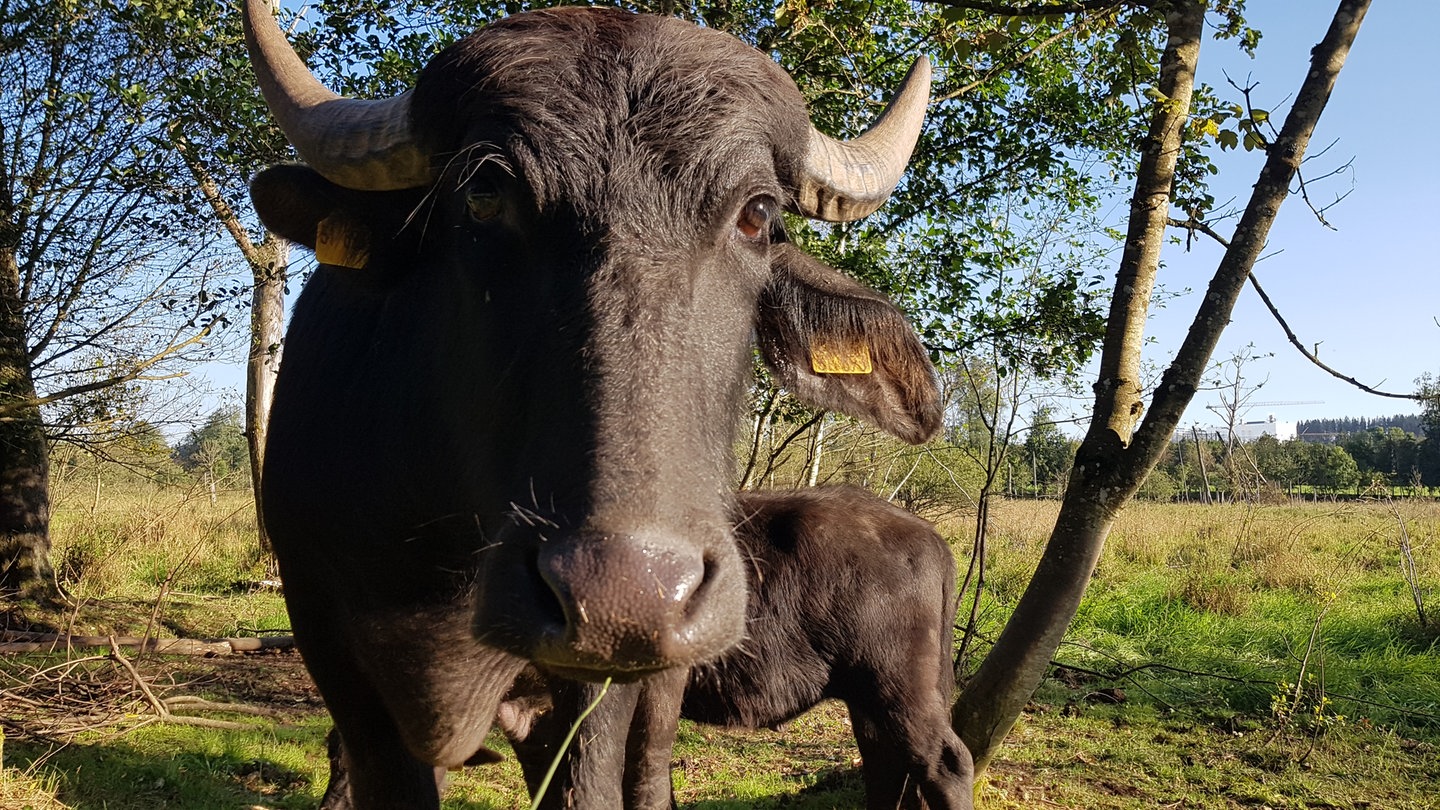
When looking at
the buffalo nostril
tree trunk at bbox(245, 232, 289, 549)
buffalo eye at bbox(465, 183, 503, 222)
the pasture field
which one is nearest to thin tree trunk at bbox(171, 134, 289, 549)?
tree trunk at bbox(245, 232, 289, 549)

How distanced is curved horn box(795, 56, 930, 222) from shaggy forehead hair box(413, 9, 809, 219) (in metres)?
0.19

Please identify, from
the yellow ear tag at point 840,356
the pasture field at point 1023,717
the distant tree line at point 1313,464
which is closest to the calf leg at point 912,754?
the pasture field at point 1023,717

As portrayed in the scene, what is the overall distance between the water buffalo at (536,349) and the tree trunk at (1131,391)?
1.08m

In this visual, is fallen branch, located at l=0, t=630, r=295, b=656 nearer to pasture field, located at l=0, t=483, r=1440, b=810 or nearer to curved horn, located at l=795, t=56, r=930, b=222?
pasture field, located at l=0, t=483, r=1440, b=810

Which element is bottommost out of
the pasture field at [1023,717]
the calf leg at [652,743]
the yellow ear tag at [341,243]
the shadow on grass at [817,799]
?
the shadow on grass at [817,799]

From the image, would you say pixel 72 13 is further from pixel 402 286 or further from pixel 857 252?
pixel 402 286

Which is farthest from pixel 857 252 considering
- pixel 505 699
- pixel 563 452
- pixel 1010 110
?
pixel 563 452

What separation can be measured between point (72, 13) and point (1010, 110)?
7.43 m

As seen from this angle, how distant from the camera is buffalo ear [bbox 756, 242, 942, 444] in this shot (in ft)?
9.93

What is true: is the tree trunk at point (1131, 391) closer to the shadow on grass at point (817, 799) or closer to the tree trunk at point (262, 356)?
the shadow on grass at point (817, 799)

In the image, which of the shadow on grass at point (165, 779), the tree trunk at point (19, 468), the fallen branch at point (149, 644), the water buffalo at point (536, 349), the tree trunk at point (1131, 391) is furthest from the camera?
the tree trunk at point (19, 468)

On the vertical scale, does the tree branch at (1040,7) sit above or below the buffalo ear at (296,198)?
above

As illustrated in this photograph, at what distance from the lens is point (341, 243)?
2658 mm

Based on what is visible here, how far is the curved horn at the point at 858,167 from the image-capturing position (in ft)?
9.46
